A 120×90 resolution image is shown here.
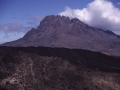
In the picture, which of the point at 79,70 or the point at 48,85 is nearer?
the point at 48,85

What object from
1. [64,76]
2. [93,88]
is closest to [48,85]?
[64,76]

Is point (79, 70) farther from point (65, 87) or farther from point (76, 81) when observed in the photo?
point (65, 87)

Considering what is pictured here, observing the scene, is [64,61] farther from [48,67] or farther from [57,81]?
[57,81]

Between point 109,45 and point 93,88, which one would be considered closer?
point 93,88

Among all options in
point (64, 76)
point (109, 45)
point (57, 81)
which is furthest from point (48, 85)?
point (109, 45)

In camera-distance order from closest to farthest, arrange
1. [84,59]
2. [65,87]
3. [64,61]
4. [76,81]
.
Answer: [65,87], [76,81], [64,61], [84,59]

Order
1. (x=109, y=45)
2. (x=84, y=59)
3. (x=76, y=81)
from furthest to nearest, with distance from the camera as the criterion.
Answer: (x=109, y=45) → (x=84, y=59) → (x=76, y=81)

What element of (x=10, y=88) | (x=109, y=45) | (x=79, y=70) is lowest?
(x=10, y=88)

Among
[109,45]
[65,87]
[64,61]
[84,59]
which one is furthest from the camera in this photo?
[109,45]

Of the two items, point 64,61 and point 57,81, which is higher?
point 64,61
